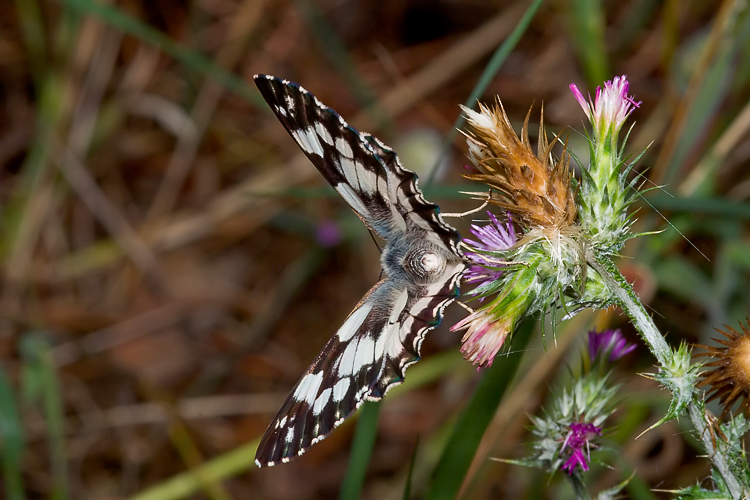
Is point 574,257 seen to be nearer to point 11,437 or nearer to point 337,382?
point 337,382

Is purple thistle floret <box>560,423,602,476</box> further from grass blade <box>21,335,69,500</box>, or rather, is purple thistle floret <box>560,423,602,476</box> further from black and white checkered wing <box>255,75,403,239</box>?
grass blade <box>21,335,69,500</box>

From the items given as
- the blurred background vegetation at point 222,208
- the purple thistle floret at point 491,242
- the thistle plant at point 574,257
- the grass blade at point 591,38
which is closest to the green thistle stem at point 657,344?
the thistle plant at point 574,257

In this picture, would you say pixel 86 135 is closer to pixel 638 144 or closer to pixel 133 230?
pixel 133 230

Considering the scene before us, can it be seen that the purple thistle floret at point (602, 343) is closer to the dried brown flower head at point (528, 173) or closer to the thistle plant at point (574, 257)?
the thistle plant at point (574, 257)

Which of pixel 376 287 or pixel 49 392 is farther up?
pixel 49 392

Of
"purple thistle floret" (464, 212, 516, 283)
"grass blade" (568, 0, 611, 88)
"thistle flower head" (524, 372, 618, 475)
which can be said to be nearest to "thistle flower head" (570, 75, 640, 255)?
"purple thistle floret" (464, 212, 516, 283)

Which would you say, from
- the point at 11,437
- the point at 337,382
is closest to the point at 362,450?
the point at 337,382

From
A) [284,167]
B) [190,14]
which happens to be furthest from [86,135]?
[284,167]
